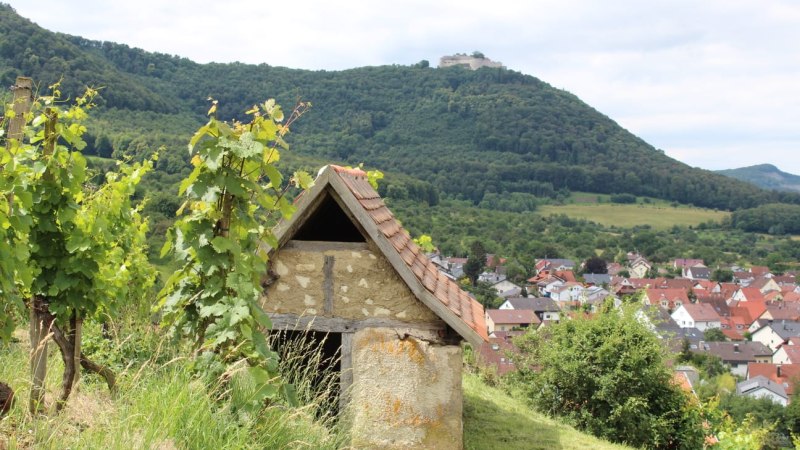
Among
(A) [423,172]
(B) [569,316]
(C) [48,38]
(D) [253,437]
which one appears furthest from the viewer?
(A) [423,172]

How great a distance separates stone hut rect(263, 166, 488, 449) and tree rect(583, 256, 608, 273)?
90.3 m

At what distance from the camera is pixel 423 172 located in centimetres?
11919

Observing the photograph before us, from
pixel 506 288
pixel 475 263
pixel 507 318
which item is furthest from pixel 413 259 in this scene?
pixel 506 288

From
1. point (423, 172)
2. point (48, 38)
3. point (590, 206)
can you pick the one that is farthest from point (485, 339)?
point (590, 206)

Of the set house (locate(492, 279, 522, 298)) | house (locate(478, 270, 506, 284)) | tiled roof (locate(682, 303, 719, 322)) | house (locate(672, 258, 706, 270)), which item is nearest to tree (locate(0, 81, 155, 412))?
house (locate(478, 270, 506, 284))

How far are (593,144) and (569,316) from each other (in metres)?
136

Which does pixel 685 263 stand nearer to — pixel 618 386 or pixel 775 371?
pixel 775 371

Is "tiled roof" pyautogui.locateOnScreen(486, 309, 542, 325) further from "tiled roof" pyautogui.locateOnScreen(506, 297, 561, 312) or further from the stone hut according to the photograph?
the stone hut

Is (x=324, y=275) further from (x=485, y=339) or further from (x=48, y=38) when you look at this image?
(x=48, y=38)

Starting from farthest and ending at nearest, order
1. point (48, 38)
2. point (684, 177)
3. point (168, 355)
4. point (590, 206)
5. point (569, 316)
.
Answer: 1. point (684, 177)
2. point (590, 206)
3. point (48, 38)
4. point (569, 316)
5. point (168, 355)

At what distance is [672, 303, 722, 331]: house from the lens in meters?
80.3

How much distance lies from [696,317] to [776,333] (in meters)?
8.50

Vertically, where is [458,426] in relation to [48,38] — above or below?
below

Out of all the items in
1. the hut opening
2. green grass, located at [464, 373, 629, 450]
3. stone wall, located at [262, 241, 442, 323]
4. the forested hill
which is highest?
the forested hill
